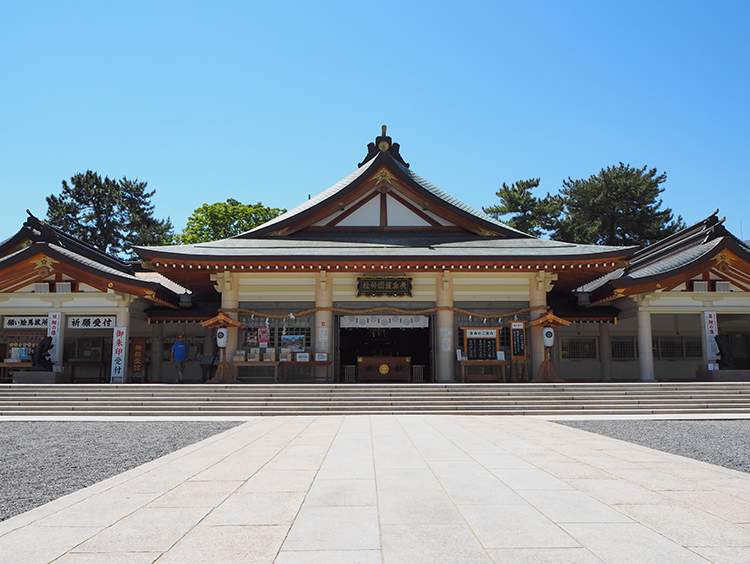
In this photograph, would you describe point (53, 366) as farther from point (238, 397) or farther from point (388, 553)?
point (388, 553)

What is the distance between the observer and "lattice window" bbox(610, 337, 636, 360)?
22.8 m

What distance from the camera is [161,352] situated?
22.8m

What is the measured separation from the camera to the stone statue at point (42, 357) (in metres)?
18.3

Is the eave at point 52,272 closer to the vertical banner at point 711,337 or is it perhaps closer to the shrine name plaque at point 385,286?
the shrine name plaque at point 385,286

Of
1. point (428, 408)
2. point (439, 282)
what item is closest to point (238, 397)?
point (428, 408)

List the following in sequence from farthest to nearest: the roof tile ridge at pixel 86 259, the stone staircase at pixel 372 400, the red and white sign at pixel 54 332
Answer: the roof tile ridge at pixel 86 259 → the red and white sign at pixel 54 332 → the stone staircase at pixel 372 400

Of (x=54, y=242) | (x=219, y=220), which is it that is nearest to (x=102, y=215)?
(x=219, y=220)

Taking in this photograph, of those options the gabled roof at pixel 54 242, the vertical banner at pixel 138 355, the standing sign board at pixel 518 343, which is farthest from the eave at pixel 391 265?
the gabled roof at pixel 54 242

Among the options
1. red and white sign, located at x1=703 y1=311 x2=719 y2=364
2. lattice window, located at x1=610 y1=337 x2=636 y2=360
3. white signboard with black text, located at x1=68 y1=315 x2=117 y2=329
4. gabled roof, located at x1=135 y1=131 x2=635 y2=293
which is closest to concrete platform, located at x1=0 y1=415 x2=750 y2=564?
gabled roof, located at x1=135 y1=131 x2=635 y2=293

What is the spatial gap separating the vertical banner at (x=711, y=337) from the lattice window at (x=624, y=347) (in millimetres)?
3731

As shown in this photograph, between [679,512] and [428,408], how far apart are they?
381 inches

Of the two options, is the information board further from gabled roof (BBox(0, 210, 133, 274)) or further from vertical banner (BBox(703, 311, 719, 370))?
gabled roof (BBox(0, 210, 133, 274))

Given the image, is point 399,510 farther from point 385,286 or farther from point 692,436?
point 385,286

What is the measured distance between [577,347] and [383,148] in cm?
1210
